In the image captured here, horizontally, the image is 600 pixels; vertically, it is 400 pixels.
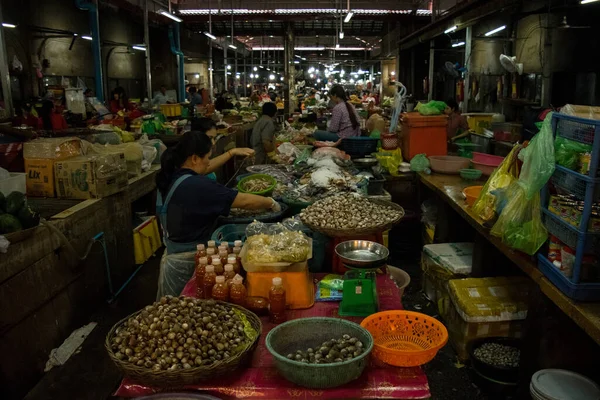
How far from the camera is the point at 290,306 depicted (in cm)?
277

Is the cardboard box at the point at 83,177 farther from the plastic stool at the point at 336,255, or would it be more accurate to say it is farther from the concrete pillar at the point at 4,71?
the concrete pillar at the point at 4,71

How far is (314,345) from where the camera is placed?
2373mm

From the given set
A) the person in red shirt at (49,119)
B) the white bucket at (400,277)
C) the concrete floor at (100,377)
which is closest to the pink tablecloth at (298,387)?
the concrete floor at (100,377)

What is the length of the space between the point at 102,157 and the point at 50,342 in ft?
6.60

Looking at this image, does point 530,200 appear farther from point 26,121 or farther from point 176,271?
point 26,121

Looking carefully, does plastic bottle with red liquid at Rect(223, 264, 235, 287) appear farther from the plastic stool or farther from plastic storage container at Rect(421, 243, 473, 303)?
plastic storage container at Rect(421, 243, 473, 303)

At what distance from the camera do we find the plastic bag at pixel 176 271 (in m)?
3.60

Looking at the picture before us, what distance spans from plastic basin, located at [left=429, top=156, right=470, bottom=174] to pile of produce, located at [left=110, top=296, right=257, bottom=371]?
4549 mm

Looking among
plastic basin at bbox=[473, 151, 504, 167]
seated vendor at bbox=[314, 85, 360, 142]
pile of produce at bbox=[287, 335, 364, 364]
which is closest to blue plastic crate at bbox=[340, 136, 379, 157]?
seated vendor at bbox=[314, 85, 360, 142]

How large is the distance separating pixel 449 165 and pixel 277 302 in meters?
4.34

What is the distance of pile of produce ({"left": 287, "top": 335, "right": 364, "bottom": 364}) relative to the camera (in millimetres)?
2123

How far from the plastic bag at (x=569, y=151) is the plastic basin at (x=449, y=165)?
10.5 feet

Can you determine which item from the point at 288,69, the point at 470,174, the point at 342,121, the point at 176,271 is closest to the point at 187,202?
the point at 176,271

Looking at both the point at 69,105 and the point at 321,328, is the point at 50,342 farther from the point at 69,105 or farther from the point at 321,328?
the point at 69,105
